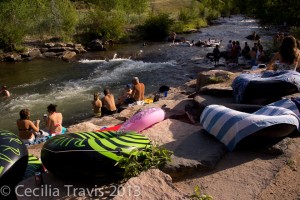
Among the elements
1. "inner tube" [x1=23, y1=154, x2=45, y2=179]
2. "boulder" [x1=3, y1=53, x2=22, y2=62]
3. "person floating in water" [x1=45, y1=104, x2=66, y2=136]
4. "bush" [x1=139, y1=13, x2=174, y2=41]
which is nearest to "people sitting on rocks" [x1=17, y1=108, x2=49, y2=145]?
"person floating in water" [x1=45, y1=104, x2=66, y2=136]

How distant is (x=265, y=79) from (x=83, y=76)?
13.2 m

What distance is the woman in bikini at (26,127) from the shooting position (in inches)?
337

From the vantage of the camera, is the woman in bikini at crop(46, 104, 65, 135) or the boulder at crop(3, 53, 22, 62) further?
the boulder at crop(3, 53, 22, 62)

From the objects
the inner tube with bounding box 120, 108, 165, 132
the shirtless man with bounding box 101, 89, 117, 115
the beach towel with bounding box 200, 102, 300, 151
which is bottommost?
the shirtless man with bounding box 101, 89, 117, 115

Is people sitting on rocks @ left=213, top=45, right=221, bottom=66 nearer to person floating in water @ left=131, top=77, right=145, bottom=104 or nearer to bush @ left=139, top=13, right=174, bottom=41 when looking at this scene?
person floating in water @ left=131, top=77, right=145, bottom=104

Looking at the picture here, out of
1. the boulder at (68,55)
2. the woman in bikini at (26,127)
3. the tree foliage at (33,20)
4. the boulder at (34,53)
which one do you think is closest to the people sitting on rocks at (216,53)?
the boulder at (68,55)

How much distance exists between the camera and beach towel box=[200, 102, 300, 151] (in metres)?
5.04

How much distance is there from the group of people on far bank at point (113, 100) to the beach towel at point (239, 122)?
6.03m

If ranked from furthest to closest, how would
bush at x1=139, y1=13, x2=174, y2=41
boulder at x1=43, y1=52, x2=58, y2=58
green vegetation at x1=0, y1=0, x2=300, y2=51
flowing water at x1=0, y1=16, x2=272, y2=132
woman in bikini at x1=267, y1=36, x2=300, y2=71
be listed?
bush at x1=139, y1=13, x2=174, y2=41 → green vegetation at x1=0, y1=0, x2=300, y2=51 → boulder at x1=43, y1=52, x2=58, y2=58 → flowing water at x1=0, y1=16, x2=272, y2=132 → woman in bikini at x1=267, y1=36, x2=300, y2=71

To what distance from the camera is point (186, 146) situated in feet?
17.6

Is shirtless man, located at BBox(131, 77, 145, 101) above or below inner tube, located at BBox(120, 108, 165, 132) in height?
below

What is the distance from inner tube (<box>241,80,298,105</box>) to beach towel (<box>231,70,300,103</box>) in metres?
0.08

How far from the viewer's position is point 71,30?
95.3 feet

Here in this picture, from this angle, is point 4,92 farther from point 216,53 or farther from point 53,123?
point 216,53
